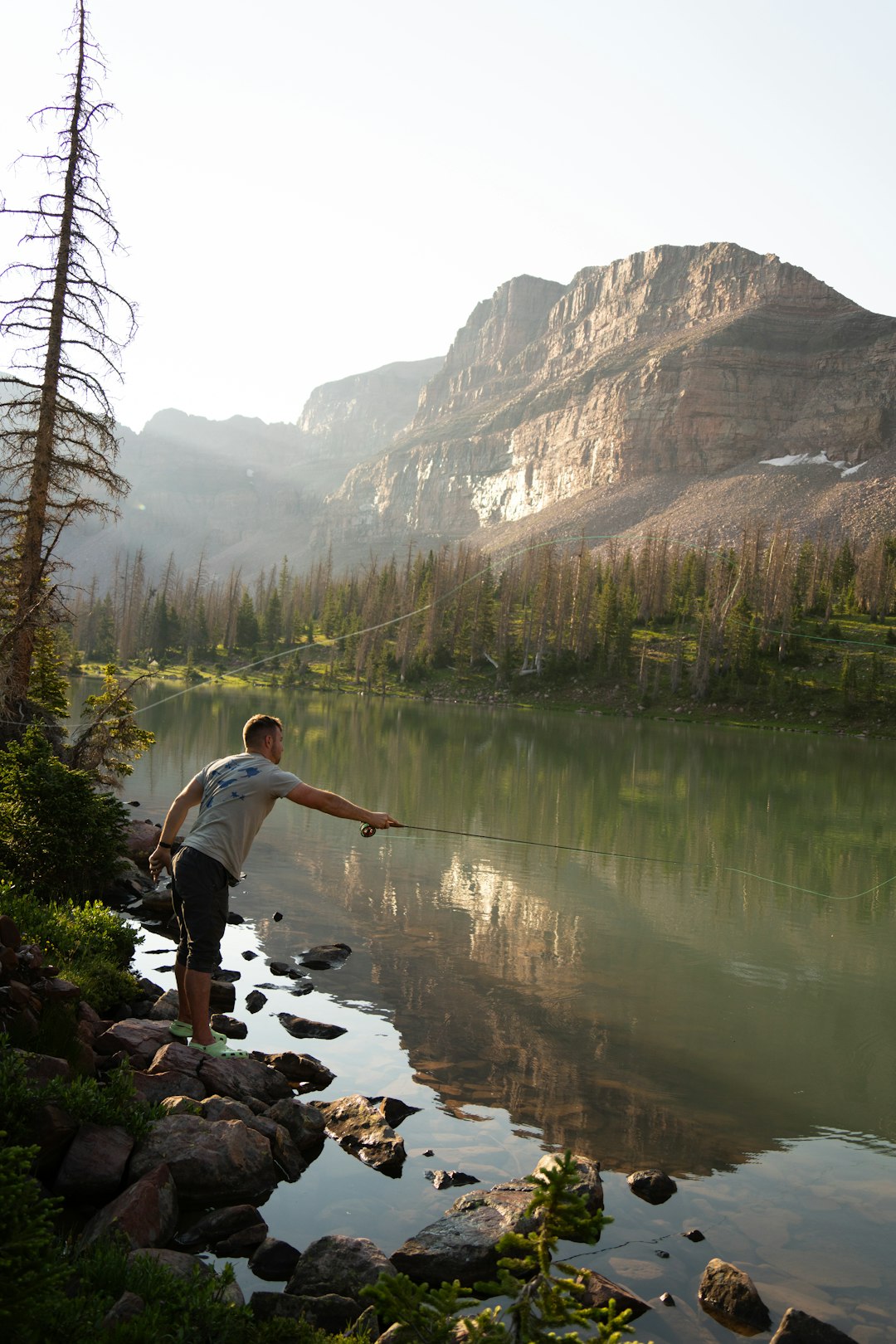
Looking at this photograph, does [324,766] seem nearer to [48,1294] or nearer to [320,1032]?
[320,1032]

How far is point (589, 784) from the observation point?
31.3 m

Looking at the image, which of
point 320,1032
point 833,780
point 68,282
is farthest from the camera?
point 833,780

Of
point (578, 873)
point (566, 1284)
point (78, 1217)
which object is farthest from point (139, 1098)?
point (578, 873)

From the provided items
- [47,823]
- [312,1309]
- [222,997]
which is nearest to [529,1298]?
[312,1309]

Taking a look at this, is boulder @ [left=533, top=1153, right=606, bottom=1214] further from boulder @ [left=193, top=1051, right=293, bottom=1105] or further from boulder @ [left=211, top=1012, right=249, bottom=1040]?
boulder @ [left=211, top=1012, right=249, bottom=1040]

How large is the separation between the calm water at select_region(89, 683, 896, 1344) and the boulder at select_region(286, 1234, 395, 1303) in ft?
1.56

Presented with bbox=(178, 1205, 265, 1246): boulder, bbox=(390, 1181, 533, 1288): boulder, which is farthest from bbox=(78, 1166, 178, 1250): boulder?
bbox=(390, 1181, 533, 1288): boulder

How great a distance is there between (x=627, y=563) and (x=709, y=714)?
115 ft

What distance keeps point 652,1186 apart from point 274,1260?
276 cm

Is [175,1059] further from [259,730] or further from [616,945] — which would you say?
[616,945]

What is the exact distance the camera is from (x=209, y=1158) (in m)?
6.27

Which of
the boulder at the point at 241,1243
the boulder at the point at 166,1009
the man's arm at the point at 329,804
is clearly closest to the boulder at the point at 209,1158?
the boulder at the point at 241,1243

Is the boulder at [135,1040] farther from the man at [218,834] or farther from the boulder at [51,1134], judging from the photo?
the boulder at [51,1134]

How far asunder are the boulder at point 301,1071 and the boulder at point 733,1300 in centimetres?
368
